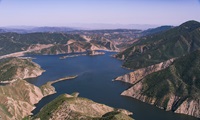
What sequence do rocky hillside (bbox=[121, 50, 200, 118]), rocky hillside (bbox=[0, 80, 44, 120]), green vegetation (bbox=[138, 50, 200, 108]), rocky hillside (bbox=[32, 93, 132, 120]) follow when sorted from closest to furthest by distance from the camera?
rocky hillside (bbox=[32, 93, 132, 120]), rocky hillside (bbox=[0, 80, 44, 120]), rocky hillside (bbox=[121, 50, 200, 118]), green vegetation (bbox=[138, 50, 200, 108])

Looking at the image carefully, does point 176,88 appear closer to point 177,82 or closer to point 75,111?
point 177,82

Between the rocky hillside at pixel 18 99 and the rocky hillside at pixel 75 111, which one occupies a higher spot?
the rocky hillside at pixel 75 111

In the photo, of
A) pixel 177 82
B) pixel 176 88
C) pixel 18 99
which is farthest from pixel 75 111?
pixel 177 82

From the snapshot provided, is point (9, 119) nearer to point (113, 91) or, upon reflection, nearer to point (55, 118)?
point (55, 118)

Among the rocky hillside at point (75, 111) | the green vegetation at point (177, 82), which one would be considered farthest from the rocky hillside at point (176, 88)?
the rocky hillside at point (75, 111)

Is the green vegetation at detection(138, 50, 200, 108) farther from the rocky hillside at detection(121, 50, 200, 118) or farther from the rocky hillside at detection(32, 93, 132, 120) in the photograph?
the rocky hillside at detection(32, 93, 132, 120)

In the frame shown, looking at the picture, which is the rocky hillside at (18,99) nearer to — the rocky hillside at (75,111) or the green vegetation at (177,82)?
the rocky hillside at (75,111)

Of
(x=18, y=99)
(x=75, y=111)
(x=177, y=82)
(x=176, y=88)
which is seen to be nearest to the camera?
(x=75, y=111)

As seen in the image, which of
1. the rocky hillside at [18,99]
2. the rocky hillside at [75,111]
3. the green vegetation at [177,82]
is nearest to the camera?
the rocky hillside at [75,111]

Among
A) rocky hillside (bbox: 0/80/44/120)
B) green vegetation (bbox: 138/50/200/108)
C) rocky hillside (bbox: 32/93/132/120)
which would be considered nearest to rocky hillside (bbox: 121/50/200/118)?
green vegetation (bbox: 138/50/200/108)
